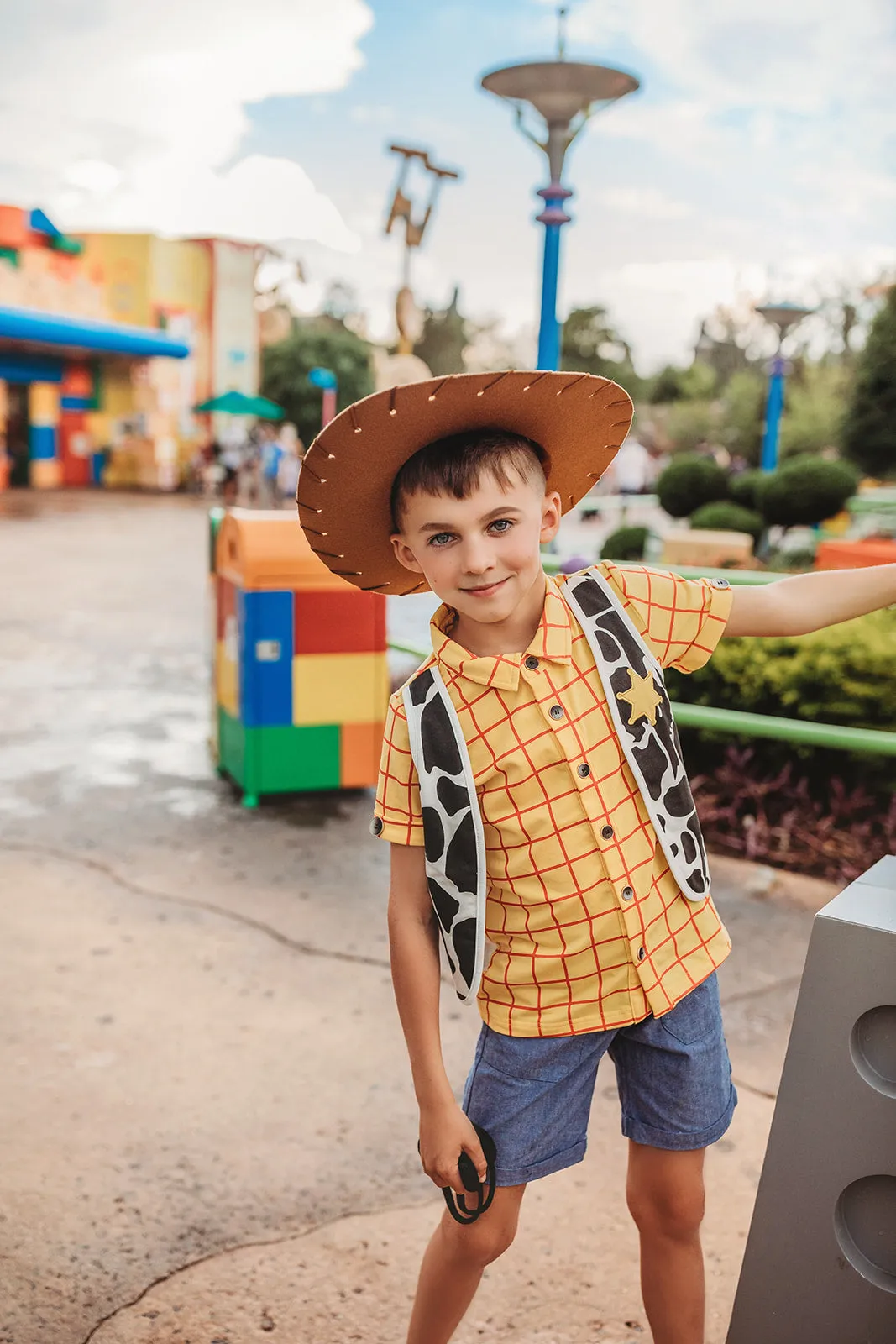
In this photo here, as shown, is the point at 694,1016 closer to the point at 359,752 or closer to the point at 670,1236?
the point at 670,1236

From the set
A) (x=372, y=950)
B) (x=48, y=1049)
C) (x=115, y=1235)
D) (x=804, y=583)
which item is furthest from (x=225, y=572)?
(x=804, y=583)

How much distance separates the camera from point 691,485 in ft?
31.6

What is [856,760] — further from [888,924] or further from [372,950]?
[888,924]

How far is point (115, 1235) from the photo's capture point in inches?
85.7

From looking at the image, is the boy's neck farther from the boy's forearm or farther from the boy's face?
the boy's forearm

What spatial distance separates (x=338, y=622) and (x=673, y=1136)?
3126 millimetres

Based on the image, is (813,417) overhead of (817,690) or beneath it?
overhead

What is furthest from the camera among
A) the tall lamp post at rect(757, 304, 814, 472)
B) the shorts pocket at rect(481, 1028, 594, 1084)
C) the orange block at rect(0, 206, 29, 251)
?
the orange block at rect(0, 206, 29, 251)

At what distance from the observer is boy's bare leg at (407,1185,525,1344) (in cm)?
160

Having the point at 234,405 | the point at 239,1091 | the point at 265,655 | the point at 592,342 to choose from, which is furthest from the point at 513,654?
the point at 592,342

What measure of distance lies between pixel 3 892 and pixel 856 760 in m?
2.86

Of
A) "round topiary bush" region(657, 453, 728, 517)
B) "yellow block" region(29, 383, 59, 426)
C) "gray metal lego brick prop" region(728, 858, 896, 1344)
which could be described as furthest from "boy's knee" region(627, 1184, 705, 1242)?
"yellow block" region(29, 383, 59, 426)

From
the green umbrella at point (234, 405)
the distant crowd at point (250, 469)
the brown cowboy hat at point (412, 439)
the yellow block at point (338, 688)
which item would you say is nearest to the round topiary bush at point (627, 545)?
the yellow block at point (338, 688)

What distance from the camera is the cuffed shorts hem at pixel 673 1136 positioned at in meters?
1.60
